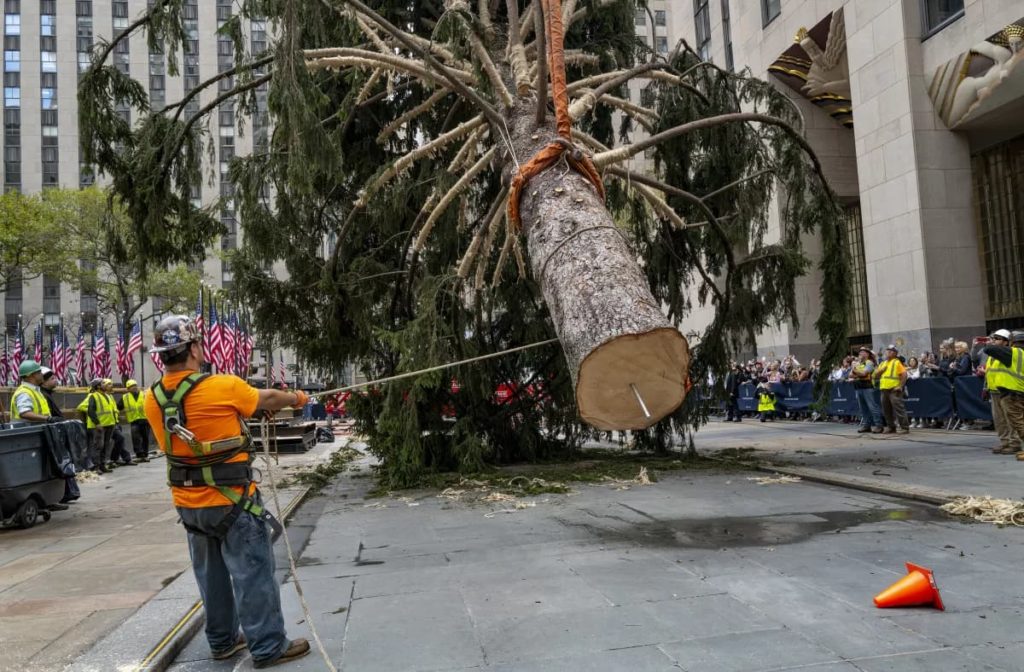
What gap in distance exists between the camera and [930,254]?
69.6 ft

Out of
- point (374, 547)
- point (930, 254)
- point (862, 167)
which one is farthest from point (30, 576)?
point (862, 167)

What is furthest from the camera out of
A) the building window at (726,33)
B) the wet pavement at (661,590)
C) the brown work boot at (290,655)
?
the building window at (726,33)

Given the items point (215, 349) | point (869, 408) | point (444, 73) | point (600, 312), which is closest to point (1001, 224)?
point (869, 408)

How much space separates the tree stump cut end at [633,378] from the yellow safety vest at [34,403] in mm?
8566

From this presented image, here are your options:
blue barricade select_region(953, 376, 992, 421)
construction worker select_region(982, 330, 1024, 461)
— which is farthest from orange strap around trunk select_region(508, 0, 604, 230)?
blue barricade select_region(953, 376, 992, 421)

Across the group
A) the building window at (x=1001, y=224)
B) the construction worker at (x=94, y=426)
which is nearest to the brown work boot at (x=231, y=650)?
the construction worker at (x=94, y=426)

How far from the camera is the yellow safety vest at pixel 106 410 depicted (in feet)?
51.7

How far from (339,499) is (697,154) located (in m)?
7.29

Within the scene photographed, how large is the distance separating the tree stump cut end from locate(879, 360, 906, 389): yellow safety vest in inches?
490

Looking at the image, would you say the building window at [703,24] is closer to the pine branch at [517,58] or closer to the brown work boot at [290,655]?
the pine branch at [517,58]

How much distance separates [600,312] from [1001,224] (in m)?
20.9

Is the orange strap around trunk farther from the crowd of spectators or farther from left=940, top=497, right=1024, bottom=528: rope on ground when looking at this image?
the crowd of spectators

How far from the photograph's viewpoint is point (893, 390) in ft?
52.1

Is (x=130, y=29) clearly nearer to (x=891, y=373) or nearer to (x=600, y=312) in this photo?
(x=600, y=312)
